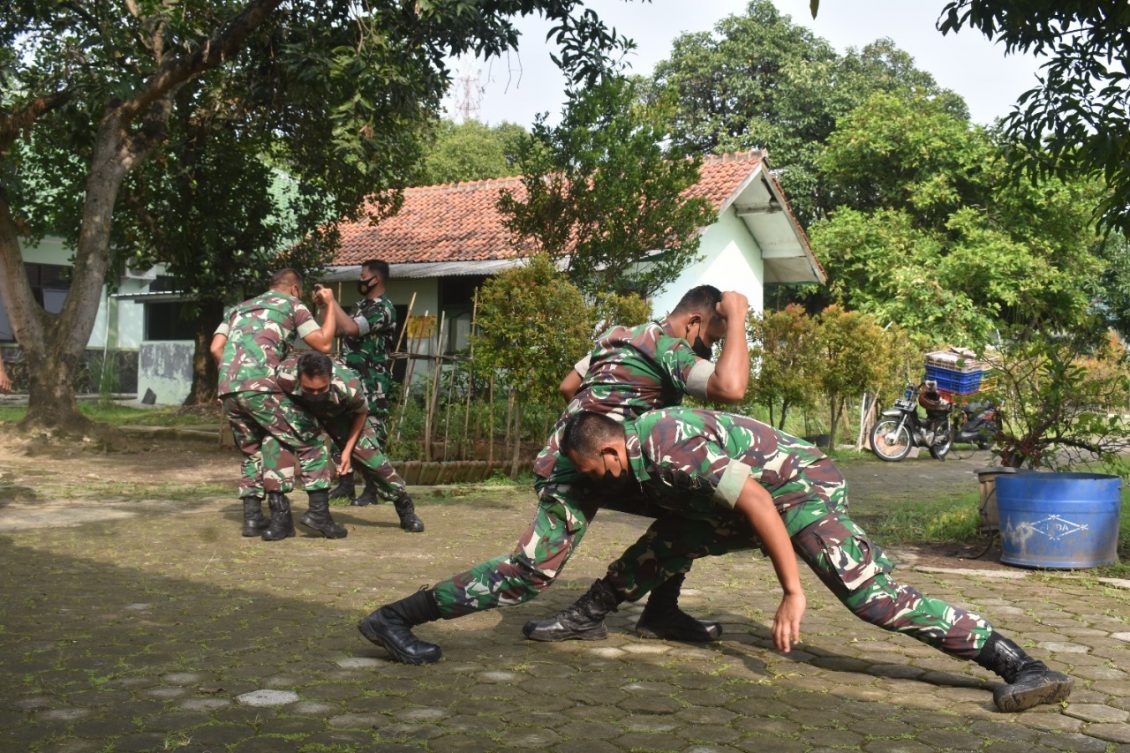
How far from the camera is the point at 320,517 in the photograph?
7.74 m

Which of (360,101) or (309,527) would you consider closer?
(309,527)

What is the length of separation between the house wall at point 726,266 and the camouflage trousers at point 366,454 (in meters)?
13.2

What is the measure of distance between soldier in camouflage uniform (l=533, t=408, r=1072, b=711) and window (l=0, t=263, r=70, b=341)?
2652cm

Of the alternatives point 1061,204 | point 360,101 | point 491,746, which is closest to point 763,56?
point 1061,204

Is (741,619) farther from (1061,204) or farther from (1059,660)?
(1061,204)

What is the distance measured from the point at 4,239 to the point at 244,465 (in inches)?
359

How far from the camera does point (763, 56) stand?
33719mm

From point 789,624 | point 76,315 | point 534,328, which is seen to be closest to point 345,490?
point 534,328

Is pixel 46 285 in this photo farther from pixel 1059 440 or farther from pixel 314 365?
pixel 1059 440

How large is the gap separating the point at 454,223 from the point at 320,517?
16921 millimetres

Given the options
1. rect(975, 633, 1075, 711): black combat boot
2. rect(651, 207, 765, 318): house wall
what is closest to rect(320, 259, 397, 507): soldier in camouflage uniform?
rect(975, 633, 1075, 711): black combat boot

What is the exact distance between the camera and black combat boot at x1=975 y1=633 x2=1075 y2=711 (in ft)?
13.1

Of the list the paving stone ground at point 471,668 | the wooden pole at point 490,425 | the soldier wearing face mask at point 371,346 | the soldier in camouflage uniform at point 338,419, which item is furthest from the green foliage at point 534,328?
the paving stone ground at point 471,668

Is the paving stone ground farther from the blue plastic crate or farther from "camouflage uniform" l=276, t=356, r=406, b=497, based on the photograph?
the blue plastic crate
